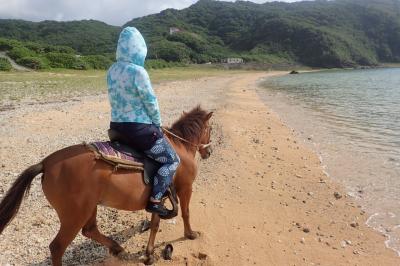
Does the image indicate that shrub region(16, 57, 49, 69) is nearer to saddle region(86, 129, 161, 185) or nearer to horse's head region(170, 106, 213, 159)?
horse's head region(170, 106, 213, 159)

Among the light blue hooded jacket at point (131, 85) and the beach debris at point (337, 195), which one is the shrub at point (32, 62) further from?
the light blue hooded jacket at point (131, 85)

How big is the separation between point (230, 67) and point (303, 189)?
98.5m

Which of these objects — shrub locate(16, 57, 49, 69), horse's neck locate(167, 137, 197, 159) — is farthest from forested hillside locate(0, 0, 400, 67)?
horse's neck locate(167, 137, 197, 159)

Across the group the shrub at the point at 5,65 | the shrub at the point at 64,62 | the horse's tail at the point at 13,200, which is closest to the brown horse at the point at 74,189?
the horse's tail at the point at 13,200

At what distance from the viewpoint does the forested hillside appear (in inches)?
5103

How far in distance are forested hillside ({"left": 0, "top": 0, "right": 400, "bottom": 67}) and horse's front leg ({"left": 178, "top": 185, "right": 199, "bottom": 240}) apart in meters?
95.9

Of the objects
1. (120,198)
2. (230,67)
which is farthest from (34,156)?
(230,67)

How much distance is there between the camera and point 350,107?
23.0 metres

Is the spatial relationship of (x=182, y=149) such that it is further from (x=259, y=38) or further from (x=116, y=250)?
(x=259, y=38)

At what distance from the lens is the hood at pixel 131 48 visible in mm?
4582

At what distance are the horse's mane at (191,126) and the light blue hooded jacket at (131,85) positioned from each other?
1009 millimetres

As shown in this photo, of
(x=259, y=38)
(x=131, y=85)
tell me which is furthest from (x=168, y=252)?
(x=259, y=38)

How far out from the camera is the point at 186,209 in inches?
226

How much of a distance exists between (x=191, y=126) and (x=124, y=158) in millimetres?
1431
